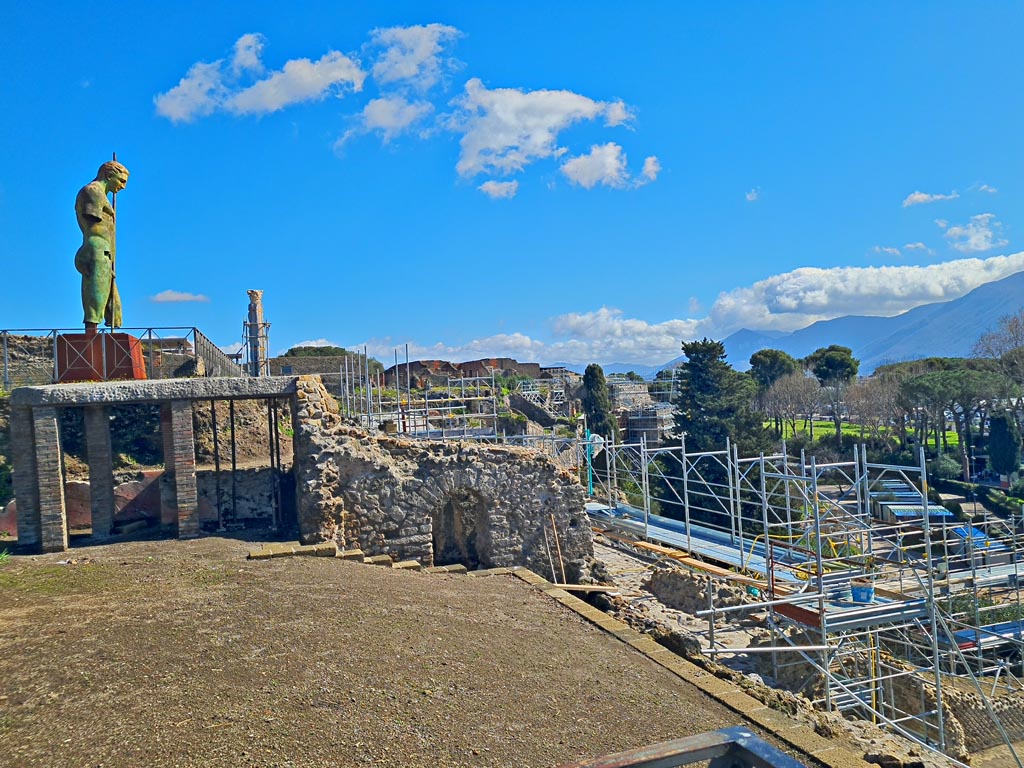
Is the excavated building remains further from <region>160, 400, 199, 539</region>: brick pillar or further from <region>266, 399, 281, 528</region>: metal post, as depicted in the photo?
<region>266, 399, 281, 528</region>: metal post

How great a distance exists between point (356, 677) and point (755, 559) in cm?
1003

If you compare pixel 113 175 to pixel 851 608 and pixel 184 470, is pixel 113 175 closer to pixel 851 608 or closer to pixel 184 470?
pixel 184 470

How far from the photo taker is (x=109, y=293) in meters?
12.6

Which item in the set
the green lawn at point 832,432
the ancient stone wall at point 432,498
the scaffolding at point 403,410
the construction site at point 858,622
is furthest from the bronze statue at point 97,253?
the green lawn at point 832,432

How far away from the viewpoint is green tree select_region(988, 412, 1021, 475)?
32875mm

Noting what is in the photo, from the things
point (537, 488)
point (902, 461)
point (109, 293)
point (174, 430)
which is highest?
point (109, 293)

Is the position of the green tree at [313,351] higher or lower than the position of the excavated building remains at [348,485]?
higher

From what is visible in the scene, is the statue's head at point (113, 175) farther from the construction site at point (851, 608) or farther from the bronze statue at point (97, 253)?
the construction site at point (851, 608)

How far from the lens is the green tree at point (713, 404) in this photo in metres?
34.6

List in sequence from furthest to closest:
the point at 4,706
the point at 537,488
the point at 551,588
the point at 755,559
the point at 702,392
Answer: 1. the point at 702,392
2. the point at 755,559
3. the point at 537,488
4. the point at 551,588
5. the point at 4,706

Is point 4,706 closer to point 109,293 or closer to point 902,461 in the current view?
point 109,293

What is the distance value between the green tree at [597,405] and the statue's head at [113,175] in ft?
101

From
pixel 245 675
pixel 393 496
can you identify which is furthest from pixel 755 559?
pixel 245 675

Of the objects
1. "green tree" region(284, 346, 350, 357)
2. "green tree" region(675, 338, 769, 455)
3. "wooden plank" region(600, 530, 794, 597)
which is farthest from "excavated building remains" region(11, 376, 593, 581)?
"green tree" region(284, 346, 350, 357)
